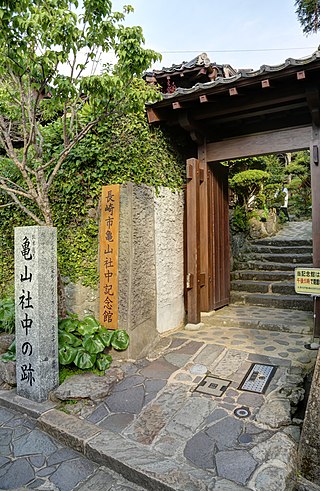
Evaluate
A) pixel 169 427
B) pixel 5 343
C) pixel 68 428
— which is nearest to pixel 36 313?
pixel 68 428

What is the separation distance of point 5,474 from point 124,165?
3.97 m

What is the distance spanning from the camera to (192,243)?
5754 mm

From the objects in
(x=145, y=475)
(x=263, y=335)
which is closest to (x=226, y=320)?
(x=263, y=335)

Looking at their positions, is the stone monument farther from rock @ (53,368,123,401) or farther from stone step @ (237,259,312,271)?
stone step @ (237,259,312,271)

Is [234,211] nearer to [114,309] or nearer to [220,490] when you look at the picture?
[114,309]

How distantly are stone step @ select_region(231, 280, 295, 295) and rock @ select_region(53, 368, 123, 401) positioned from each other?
4.52 metres

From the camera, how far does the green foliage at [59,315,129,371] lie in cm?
413

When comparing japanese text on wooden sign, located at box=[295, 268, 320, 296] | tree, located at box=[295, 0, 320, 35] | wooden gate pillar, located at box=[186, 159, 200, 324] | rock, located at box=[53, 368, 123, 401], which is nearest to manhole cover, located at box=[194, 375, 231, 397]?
rock, located at box=[53, 368, 123, 401]

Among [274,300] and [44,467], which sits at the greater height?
[274,300]

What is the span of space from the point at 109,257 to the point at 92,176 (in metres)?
1.35

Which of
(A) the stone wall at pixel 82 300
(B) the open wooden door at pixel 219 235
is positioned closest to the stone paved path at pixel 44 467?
(A) the stone wall at pixel 82 300

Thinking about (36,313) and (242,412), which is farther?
(36,313)

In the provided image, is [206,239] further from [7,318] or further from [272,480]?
[272,480]

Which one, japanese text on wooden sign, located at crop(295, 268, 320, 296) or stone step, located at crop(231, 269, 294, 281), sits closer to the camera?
japanese text on wooden sign, located at crop(295, 268, 320, 296)
